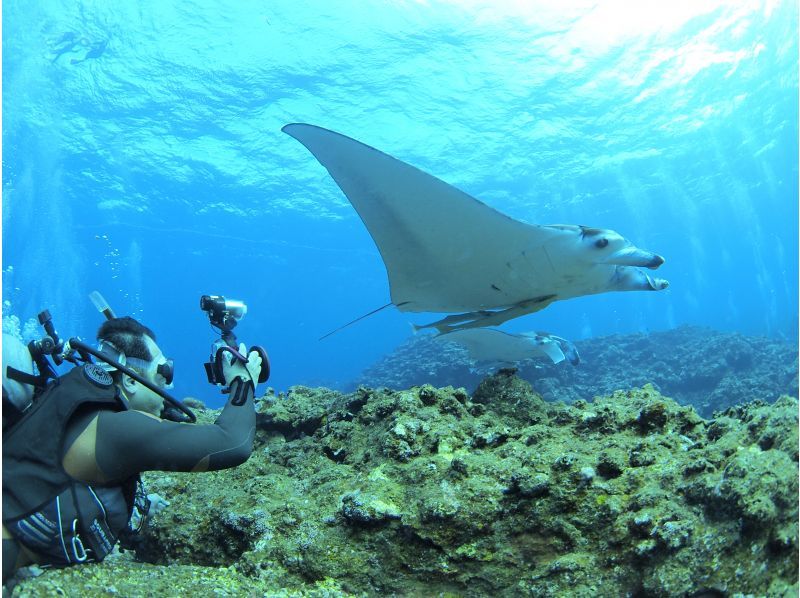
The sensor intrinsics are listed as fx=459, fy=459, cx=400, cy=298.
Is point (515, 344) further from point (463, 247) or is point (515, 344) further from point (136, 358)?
point (136, 358)

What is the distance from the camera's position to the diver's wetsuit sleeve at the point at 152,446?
1928mm

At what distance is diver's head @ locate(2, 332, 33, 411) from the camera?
1913mm

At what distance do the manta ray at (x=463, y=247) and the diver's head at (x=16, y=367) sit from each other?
2199mm

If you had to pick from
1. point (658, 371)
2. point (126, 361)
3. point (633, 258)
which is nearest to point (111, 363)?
point (126, 361)

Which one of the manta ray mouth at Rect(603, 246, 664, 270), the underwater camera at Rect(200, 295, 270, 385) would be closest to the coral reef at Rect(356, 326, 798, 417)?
the manta ray mouth at Rect(603, 246, 664, 270)

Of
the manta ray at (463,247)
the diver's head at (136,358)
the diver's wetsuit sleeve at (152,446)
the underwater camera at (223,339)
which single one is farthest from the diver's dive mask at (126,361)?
the manta ray at (463,247)

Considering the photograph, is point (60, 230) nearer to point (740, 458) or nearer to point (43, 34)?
point (43, 34)

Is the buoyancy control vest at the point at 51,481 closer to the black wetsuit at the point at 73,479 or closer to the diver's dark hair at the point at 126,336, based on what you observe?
the black wetsuit at the point at 73,479

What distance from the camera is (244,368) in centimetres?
257

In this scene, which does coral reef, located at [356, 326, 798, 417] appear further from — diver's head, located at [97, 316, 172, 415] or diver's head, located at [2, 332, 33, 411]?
diver's head, located at [2, 332, 33, 411]

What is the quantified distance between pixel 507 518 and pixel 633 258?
7.77 feet

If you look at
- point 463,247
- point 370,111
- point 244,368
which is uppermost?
point 370,111

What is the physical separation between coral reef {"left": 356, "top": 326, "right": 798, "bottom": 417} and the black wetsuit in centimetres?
967

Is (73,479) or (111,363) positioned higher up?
(111,363)
